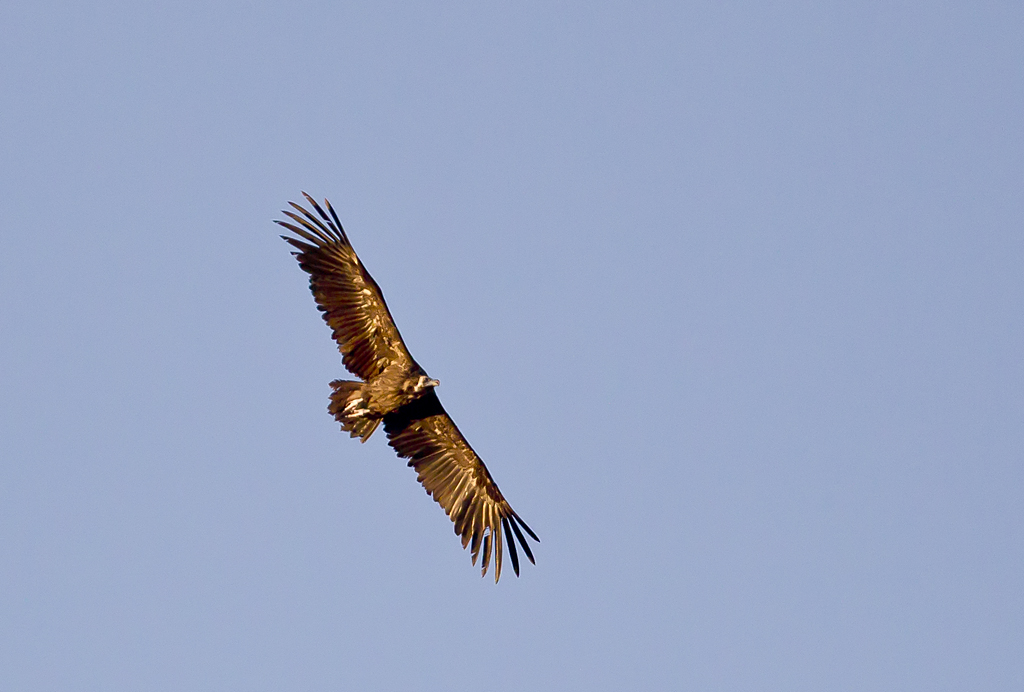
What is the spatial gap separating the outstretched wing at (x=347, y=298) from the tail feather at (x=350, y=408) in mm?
646

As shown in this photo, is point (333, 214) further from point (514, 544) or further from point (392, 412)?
point (514, 544)

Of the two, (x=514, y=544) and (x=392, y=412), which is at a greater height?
(x=392, y=412)

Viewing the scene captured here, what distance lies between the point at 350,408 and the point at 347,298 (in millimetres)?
1949

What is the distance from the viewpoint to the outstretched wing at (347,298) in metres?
25.9

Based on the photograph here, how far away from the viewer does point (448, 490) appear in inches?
1102

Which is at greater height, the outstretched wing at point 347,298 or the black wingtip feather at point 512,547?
the outstretched wing at point 347,298

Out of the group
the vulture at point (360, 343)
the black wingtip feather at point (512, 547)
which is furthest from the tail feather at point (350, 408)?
the black wingtip feather at point (512, 547)

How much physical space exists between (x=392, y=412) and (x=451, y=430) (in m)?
1.68

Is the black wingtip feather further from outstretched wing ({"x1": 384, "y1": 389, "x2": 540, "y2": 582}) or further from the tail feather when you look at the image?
the tail feather

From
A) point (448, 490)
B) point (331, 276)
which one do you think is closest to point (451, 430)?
point (448, 490)

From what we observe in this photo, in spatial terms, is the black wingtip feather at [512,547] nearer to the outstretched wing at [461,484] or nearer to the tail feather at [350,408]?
the outstretched wing at [461,484]

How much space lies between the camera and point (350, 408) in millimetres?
25438

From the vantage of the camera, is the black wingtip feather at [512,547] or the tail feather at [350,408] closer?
the tail feather at [350,408]

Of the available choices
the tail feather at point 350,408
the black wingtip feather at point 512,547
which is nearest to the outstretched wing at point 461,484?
the black wingtip feather at point 512,547
